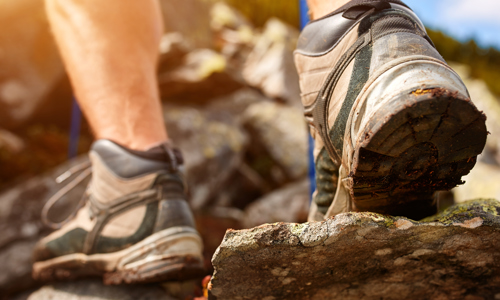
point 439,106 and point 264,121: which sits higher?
point 439,106

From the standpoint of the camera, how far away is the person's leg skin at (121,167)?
73.5 inches

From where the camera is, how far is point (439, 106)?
102 centimetres

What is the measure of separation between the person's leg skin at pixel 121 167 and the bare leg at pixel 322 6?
3.67 ft

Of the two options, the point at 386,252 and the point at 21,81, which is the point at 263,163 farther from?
the point at 386,252

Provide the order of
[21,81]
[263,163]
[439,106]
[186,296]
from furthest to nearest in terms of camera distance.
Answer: [263,163]
[21,81]
[186,296]
[439,106]

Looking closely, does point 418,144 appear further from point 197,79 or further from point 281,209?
point 197,79

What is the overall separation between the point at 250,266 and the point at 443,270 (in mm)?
814

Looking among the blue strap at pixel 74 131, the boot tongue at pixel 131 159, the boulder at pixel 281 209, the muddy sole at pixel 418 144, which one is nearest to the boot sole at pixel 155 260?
the boot tongue at pixel 131 159

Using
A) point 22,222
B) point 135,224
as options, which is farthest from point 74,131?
point 135,224

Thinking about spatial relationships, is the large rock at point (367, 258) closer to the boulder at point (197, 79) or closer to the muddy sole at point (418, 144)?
the muddy sole at point (418, 144)

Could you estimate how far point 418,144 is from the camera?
111 cm

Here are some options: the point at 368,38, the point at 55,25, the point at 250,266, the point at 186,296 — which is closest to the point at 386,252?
the point at 250,266

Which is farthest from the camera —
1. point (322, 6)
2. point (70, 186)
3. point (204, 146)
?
point (204, 146)

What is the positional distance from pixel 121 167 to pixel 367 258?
1.39 metres
